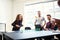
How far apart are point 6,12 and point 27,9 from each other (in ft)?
4.38

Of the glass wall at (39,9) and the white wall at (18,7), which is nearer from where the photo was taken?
the glass wall at (39,9)

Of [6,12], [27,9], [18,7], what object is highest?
[18,7]

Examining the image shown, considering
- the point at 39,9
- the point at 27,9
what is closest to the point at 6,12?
the point at 27,9

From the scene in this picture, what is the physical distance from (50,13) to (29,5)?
129cm

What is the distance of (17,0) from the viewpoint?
662 cm

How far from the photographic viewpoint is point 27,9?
19.8 feet

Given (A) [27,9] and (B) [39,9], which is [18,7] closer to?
(A) [27,9]

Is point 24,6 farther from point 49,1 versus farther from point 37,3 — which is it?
point 49,1

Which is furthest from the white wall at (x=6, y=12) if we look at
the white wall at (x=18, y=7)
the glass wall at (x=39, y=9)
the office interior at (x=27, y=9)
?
the glass wall at (x=39, y=9)

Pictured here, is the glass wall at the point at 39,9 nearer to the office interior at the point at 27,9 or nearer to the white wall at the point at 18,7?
the office interior at the point at 27,9

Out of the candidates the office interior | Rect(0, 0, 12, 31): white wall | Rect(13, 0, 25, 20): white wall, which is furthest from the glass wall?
Rect(0, 0, 12, 31): white wall

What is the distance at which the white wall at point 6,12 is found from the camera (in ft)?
21.1

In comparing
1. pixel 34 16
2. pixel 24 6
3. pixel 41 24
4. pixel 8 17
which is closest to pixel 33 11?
pixel 34 16

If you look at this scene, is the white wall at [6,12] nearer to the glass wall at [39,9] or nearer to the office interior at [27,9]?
the office interior at [27,9]
